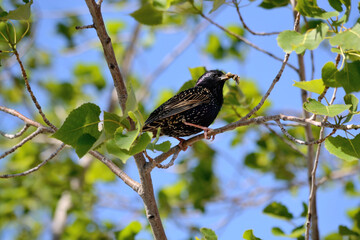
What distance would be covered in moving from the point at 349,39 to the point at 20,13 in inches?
69.0

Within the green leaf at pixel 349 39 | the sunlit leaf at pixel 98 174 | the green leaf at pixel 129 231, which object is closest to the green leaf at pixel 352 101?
the green leaf at pixel 349 39

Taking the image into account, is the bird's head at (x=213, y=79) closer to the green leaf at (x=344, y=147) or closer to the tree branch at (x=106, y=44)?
the tree branch at (x=106, y=44)

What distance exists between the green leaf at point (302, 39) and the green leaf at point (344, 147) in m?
0.55

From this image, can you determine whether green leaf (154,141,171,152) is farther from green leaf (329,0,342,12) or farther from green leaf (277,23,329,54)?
green leaf (329,0,342,12)

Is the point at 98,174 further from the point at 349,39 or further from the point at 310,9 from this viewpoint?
the point at 349,39

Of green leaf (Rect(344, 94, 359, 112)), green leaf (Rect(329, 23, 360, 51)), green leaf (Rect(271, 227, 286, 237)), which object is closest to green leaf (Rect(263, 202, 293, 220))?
green leaf (Rect(271, 227, 286, 237))

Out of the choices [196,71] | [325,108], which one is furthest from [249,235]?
[196,71]

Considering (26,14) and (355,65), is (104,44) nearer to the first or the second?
(26,14)

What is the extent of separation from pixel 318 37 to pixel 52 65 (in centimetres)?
717

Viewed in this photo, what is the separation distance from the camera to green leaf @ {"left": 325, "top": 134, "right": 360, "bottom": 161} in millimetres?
2408

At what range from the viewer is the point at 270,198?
236 inches

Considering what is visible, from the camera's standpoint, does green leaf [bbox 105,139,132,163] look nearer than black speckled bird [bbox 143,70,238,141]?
Yes

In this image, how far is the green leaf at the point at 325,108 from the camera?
2.17 metres

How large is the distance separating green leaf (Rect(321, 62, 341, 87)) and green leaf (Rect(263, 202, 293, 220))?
1346 millimetres
